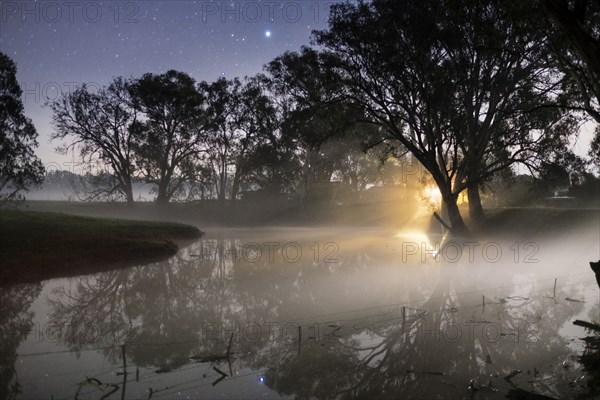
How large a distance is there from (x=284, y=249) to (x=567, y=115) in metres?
20.3

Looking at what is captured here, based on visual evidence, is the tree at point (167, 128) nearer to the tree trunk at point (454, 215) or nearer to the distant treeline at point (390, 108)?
the distant treeline at point (390, 108)

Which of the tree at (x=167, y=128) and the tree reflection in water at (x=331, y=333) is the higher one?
the tree at (x=167, y=128)

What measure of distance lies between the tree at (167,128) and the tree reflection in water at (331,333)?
3736cm

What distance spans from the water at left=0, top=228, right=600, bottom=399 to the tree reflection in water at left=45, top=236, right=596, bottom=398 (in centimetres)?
5

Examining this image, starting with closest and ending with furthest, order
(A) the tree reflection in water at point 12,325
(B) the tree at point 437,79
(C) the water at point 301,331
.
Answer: (C) the water at point 301,331, (A) the tree reflection in water at point 12,325, (B) the tree at point 437,79

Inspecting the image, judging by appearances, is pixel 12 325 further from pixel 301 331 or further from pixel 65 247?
pixel 65 247

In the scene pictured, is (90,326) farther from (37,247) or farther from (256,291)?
(37,247)

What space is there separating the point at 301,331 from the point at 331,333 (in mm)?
735

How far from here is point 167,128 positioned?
54.6 m

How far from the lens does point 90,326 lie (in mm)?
12016

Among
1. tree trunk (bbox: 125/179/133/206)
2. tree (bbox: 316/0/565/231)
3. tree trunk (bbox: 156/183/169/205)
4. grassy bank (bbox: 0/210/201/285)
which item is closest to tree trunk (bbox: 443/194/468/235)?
tree (bbox: 316/0/565/231)

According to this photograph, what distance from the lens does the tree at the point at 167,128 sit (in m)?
53.3

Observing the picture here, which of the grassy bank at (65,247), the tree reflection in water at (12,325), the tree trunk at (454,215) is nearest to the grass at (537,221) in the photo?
the tree trunk at (454,215)

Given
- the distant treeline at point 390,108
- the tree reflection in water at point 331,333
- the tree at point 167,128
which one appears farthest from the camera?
the tree at point 167,128
